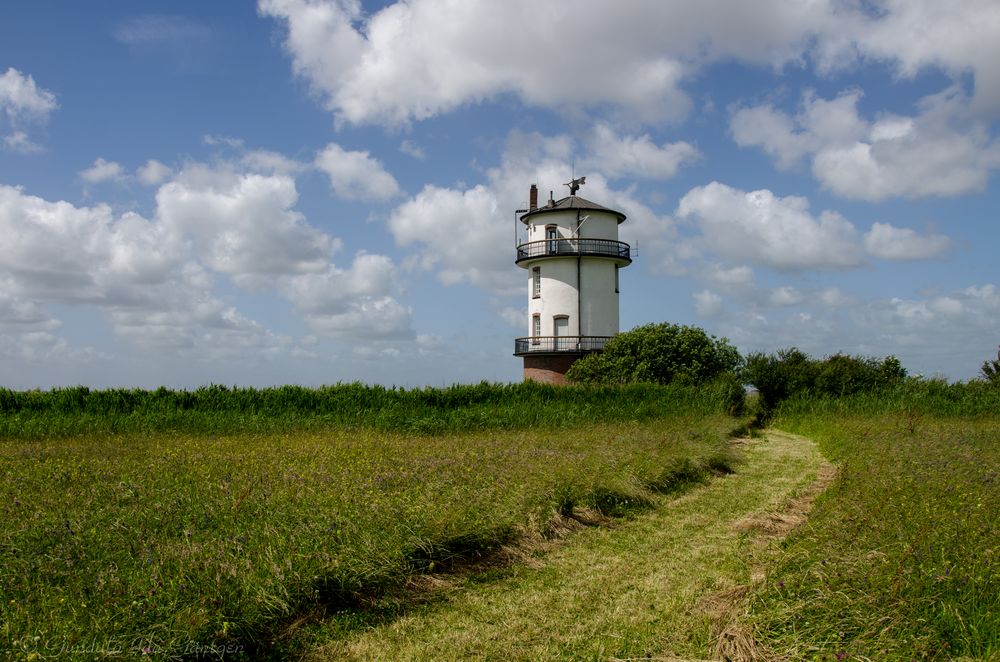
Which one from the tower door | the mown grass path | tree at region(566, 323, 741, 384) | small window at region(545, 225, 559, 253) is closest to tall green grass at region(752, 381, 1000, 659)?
the mown grass path

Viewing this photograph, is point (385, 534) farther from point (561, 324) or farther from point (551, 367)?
point (561, 324)

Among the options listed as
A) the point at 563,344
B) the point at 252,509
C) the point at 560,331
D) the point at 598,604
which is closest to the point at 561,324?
the point at 560,331

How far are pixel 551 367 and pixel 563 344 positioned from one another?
1.45 metres

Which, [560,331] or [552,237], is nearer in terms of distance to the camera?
[560,331]

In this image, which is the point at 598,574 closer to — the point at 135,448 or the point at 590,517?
the point at 590,517

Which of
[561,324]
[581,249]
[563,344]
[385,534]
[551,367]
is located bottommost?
[385,534]

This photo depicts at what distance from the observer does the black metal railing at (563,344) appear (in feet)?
131

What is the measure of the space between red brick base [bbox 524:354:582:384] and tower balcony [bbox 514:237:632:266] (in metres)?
5.74

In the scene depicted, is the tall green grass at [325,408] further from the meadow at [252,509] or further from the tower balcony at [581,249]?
the tower balcony at [581,249]

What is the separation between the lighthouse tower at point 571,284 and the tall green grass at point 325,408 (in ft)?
40.8

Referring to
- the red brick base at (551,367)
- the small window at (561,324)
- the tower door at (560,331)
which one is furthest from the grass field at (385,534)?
the small window at (561,324)

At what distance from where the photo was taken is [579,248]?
134ft

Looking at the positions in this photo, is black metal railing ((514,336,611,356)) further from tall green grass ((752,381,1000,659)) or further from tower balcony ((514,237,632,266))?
tall green grass ((752,381,1000,659))

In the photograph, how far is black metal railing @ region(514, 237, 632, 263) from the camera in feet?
134
